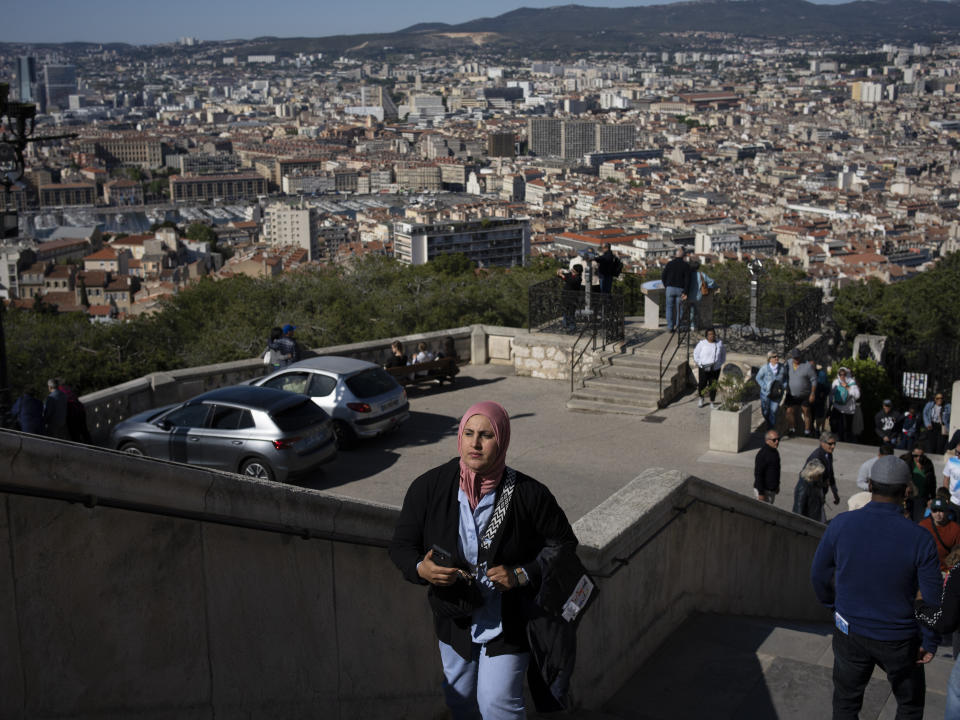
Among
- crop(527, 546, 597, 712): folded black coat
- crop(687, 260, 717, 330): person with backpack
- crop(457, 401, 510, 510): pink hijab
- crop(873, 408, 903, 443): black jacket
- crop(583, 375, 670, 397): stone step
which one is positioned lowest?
crop(873, 408, 903, 443): black jacket

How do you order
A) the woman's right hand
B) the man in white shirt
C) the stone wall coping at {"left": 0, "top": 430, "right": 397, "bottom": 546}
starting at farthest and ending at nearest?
the man in white shirt → the woman's right hand → the stone wall coping at {"left": 0, "top": 430, "right": 397, "bottom": 546}

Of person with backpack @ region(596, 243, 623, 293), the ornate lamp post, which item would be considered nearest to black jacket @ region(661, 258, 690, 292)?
person with backpack @ region(596, 243, 623, 293)

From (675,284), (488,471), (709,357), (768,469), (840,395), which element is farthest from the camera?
(675,284)

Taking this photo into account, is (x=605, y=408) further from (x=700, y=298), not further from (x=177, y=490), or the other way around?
(x=177, y=490)

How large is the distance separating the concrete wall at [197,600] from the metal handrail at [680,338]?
8580 millimetres

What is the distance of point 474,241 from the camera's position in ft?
517

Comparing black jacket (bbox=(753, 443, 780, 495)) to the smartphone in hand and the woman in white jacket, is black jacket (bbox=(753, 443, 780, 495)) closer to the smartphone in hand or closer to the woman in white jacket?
the woman in white jacket

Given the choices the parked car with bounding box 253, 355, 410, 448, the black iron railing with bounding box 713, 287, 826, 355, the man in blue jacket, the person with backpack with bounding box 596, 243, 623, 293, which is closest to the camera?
the man in blue jacket

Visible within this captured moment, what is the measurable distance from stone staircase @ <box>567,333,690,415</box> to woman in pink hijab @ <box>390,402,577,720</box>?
9.75 meters

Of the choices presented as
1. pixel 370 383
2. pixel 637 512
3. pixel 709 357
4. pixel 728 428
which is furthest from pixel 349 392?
pixel 637 512

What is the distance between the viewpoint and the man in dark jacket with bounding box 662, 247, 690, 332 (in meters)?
14.7

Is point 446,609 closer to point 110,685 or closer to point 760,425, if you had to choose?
point 110,685

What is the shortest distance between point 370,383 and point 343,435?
2.14 feet

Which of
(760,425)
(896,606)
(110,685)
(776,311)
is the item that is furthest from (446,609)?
(776,311)
